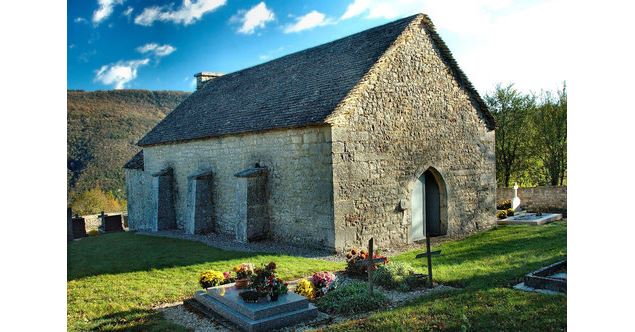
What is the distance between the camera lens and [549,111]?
17.4 m

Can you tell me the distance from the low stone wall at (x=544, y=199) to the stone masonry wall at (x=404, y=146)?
4242 millimetres

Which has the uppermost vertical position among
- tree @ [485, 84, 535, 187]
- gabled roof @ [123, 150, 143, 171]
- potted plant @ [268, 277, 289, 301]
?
tree @ [485, 84, 535, 187]

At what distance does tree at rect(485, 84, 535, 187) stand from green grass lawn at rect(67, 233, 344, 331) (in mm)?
14159

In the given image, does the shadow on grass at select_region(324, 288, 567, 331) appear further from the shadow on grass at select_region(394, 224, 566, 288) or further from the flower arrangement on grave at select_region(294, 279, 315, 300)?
the flower arrangement on grave at select_region(294, 279, 315, 300)

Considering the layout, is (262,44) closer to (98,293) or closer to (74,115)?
(74,115)

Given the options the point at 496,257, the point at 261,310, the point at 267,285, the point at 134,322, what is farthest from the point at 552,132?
the point at 134,322

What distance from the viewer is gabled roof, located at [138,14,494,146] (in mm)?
13305

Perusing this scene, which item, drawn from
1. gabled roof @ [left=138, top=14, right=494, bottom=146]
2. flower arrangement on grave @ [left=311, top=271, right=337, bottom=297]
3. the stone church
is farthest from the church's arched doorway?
flower arrangement on grave @ [left=311, top=271, right=337, bottom=297]

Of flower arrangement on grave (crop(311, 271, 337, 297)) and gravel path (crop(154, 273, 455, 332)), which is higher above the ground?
flower arrangement on grave (crop(311, 271, 337, 297))

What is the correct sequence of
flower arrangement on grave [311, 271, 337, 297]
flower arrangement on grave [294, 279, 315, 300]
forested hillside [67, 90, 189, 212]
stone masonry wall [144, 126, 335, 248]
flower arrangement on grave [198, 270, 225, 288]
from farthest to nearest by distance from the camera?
1. stone masonry wall [144, 126, 335, 248]
2. forested hillside [67, 90, 189, 212]
3. flower arrangement on grave [198, 270, 225, 288]
4. flower arrangement on grave [311, 271, 337, 297]
5. flower arrangement on grave [294, 279, 315, 300]

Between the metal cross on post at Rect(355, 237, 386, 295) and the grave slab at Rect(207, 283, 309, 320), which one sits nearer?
the grave slab at Rect(207, 283, 309, 320)

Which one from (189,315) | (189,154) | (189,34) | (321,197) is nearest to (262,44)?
(189,34)

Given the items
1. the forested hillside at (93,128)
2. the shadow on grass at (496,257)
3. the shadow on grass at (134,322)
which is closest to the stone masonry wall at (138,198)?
the forested hillside at (93,128)
